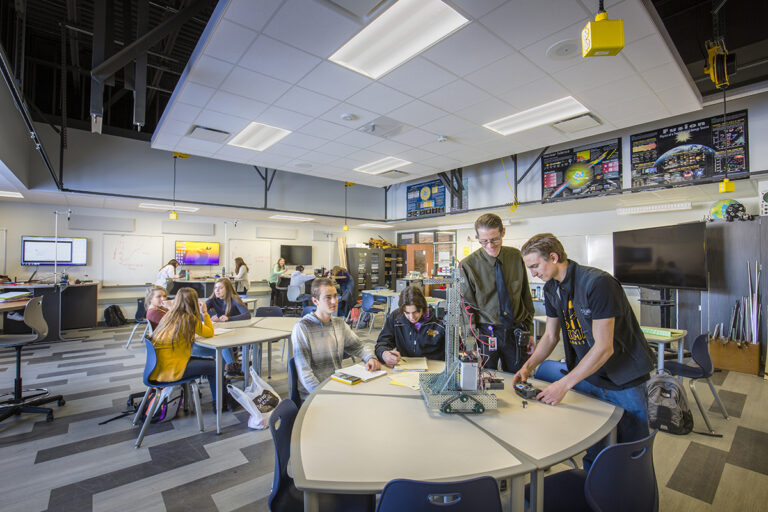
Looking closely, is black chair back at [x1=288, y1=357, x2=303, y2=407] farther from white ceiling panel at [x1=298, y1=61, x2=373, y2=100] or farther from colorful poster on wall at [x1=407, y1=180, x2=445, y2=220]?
colorful poster on wall at [x1=407, y1=180, x2=445, y2=220]

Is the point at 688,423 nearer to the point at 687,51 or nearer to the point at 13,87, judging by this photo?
the point at 687,51

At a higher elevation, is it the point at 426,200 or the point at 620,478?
the point at 426,200

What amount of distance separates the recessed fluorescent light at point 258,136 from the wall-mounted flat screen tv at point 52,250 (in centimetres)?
490

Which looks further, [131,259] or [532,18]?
[131,259]

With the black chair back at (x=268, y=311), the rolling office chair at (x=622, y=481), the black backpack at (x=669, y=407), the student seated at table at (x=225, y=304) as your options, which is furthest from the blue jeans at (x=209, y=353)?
the black backpack at (x=669, y=407)

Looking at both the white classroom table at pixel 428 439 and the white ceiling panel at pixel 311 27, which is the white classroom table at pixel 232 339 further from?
the white ceiling panel at pixel 311 27

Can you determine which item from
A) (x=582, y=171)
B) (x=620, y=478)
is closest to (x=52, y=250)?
(x=620, y=478)

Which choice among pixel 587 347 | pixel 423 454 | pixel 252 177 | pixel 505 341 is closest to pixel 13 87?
pixel 423 454

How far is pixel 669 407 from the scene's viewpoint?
9.43 feet

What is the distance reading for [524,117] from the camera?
13.3 ft

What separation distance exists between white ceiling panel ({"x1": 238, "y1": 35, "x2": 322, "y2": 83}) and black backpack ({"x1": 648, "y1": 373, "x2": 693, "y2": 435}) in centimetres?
399

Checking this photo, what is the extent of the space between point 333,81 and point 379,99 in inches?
21.3

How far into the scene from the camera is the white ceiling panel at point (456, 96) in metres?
3.26

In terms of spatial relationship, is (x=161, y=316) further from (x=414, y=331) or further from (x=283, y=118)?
(x=414, y=331)
